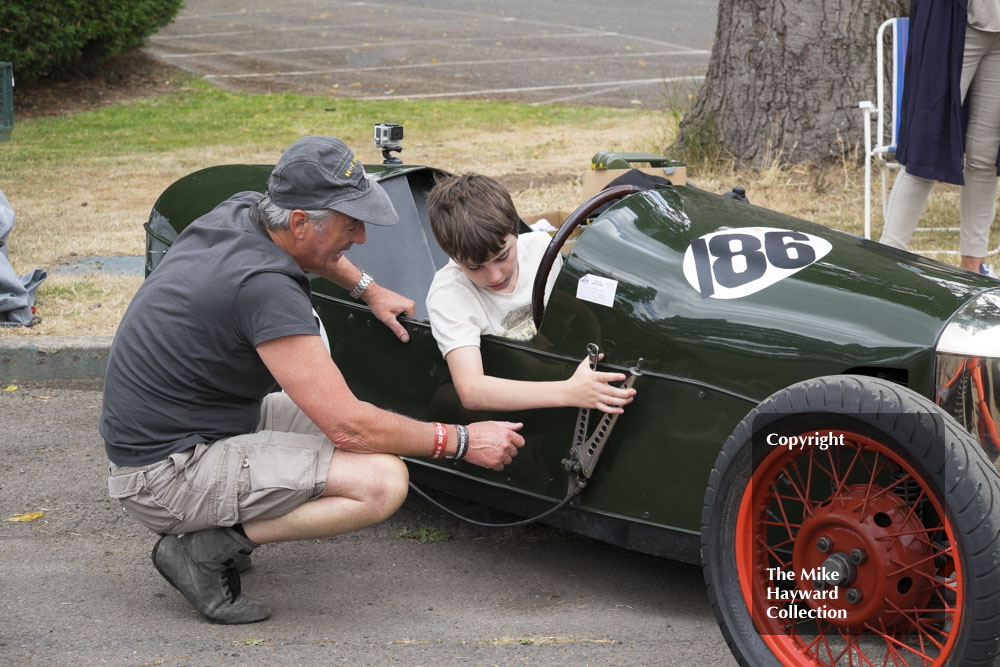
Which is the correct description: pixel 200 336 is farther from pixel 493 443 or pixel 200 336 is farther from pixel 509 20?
pixel 509 20

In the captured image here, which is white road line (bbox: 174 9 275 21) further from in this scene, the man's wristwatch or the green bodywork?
the green bodywork

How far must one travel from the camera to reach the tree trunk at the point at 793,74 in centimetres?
718

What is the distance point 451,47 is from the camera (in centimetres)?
1579

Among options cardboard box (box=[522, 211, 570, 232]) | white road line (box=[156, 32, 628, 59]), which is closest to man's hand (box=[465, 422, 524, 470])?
cardboard box (box=[522, 211, 570, 232])

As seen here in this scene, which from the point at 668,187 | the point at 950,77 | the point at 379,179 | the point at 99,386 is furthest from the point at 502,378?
the point at 950,77

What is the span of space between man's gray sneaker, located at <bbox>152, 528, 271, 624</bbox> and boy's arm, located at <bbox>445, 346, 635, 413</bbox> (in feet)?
2.38

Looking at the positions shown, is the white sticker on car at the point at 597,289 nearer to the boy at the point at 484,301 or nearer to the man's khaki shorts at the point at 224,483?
the boy at the point at 484,301

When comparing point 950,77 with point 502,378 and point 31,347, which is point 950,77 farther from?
point 31,347

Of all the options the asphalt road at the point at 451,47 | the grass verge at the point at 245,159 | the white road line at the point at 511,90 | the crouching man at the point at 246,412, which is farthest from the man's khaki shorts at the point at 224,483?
the white road line at the point at 511,90

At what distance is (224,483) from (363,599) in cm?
56

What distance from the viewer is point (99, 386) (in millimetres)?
5000

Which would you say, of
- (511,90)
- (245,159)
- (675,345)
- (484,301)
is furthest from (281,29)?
(675,345)

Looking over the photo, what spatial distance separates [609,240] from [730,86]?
186 inches

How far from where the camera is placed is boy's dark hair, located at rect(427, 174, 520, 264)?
3.01 metres
